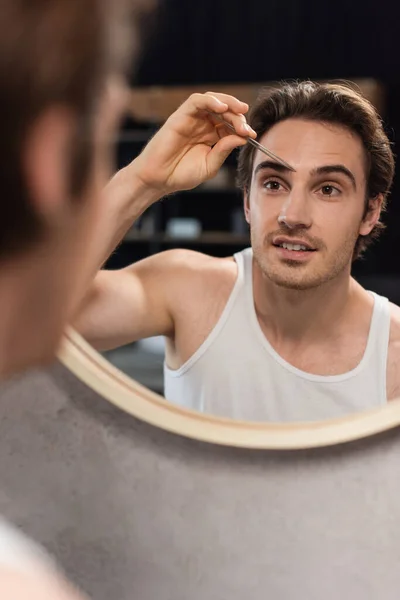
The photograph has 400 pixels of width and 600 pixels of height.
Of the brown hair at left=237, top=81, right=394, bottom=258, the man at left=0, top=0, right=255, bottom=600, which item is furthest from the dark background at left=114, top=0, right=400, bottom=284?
the man at left=0, top=0, right=255, bottom=600

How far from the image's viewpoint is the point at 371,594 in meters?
0.55

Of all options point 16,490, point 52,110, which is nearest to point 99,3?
point 52,110

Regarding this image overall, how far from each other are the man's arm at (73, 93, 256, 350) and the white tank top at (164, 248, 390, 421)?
47mm

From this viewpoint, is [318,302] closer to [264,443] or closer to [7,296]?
[264,443]

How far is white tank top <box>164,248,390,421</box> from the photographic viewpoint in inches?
20.6

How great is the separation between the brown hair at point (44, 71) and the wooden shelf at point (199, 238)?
32 cm

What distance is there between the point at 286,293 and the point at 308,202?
0.08 metres

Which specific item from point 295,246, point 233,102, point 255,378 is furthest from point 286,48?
point 255,378

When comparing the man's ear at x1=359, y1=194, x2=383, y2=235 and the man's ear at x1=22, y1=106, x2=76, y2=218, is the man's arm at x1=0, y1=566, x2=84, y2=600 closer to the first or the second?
the man's ear at x1=22, y1=106, x2=76, y2=218

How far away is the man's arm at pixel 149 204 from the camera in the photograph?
52 cm

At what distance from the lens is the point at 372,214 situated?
0.51 metres

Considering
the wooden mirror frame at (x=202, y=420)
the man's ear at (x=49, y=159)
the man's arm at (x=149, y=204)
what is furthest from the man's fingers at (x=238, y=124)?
the man's ear at (x=49, y=159)

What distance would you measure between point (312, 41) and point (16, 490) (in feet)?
Result: 1.58

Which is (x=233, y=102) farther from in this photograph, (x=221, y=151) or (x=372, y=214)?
(x=372, y=214)
